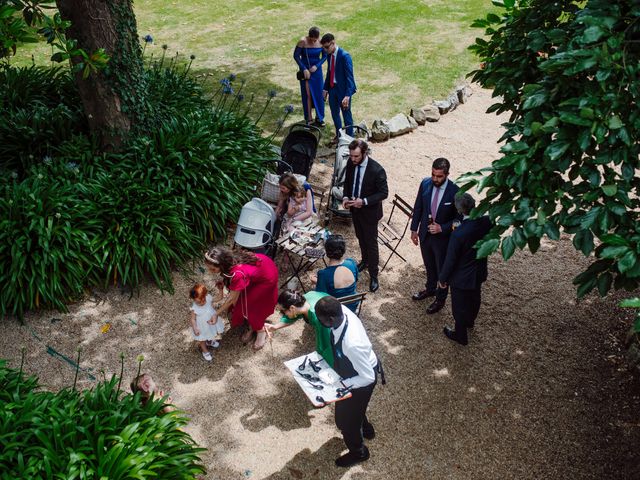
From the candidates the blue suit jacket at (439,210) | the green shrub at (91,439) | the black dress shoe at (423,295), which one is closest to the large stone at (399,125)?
the blue suit jacket at (439,210)

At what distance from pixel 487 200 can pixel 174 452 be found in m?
3.37

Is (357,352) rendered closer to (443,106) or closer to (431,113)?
(431,113)

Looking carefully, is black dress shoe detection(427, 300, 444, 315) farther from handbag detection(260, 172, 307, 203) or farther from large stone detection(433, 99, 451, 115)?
large stone detection(433, 99, 451, 115)

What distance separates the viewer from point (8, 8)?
13.4ft

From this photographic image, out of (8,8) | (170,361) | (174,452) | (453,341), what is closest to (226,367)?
(170,361)

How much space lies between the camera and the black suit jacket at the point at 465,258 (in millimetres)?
5723

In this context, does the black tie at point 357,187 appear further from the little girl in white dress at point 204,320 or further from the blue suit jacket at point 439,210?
the little girl in white dress at point 204,320

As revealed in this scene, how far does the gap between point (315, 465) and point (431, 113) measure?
26.4 feet

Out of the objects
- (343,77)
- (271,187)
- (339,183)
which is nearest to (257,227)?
(271,187)

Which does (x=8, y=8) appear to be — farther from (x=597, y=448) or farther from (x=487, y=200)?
(x=597, y=448)

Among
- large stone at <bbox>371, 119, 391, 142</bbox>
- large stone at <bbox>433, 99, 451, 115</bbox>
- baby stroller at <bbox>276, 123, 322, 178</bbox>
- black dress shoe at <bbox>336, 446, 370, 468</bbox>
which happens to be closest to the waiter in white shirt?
black dress shoe at <bbox>336, 446, 370, 468</bbox>

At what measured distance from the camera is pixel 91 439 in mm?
4527

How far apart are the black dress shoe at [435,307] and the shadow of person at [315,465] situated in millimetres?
2188

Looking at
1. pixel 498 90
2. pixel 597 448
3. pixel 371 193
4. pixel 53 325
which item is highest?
pixel 498 90
